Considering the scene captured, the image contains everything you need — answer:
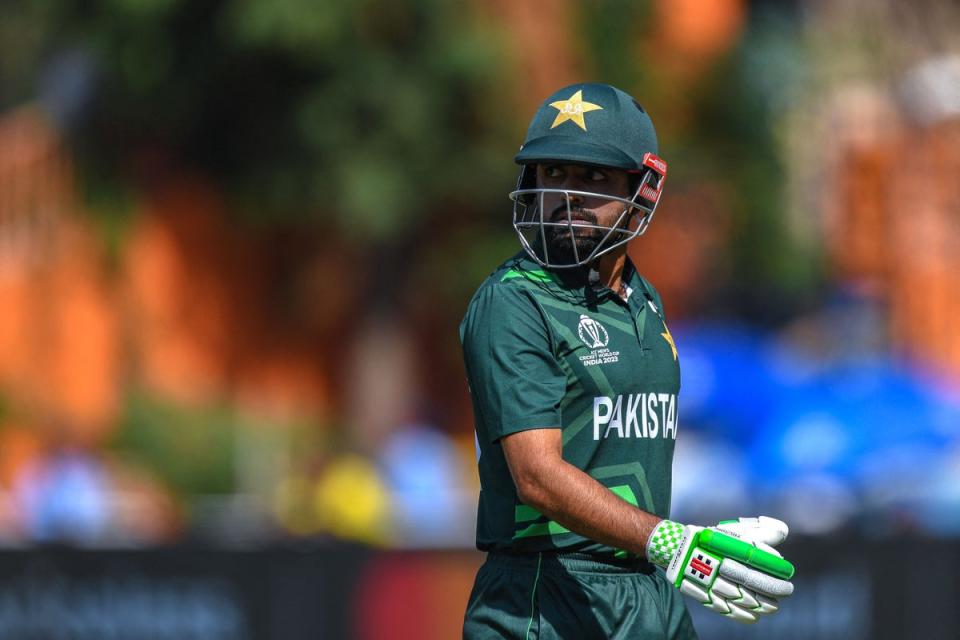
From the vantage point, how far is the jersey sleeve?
353cm

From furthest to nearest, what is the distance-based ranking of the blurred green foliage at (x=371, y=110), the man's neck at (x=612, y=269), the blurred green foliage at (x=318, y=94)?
the blurred green foliage at (x=371, y=110) → the blurred green foliage at (x=318, y=94) → the man's neck at (x=612, y=269)

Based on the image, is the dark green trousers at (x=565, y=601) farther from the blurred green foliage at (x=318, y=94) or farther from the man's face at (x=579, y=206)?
the blurred green foliage at (x=318, y=94)

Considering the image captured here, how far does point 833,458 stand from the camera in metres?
12.3

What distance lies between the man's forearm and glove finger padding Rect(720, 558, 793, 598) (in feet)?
0.63

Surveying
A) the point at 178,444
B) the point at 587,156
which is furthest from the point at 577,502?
the point at 178,444

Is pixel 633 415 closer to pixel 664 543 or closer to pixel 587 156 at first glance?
pixel 664 543

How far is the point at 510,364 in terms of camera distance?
3570 mm

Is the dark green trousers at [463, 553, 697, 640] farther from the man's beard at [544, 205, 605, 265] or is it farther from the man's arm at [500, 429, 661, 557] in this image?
the man's beard at [544, 205, 605, 265]

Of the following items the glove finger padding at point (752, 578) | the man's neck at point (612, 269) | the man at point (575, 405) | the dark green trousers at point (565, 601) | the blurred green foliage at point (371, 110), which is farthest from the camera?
the blurred green foliage at point (371, 110)

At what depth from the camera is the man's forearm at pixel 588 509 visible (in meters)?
3.44

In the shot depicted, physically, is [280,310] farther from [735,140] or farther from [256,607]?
[256,607]

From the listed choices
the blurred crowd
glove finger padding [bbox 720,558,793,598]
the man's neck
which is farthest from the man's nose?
the blurred crowd

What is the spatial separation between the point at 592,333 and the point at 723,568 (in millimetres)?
658

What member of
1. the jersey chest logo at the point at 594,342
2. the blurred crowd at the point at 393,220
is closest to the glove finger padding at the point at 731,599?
the jersey chest logo at the point at 594,342
